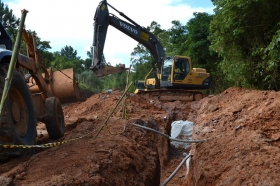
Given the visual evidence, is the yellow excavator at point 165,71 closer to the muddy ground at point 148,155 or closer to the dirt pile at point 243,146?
the muddy ground at point 148,155

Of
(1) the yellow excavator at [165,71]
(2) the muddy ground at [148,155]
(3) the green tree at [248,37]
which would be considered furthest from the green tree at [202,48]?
(2) the muddy ground at [148,155]

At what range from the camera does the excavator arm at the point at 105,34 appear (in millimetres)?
17312

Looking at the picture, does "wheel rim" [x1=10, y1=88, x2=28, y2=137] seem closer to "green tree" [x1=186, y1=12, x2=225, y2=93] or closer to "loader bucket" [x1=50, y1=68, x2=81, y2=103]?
"loader bucket" [x1=50, y1=68, x2=81, y2=103]

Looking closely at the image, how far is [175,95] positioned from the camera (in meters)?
19.2


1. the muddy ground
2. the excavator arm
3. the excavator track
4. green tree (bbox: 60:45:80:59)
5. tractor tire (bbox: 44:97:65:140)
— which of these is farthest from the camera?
green tree (bbox: 60:45:80:59)

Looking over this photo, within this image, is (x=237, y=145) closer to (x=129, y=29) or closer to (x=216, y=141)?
(x=216, y=141)

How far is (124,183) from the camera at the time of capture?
18.6 ft

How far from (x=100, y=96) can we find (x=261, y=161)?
12.3 m

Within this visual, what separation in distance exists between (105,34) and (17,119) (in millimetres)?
12293

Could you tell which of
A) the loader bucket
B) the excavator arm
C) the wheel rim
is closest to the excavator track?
the excavator arm

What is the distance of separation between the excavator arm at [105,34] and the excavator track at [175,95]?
91 cm

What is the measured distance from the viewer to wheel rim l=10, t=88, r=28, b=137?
5.91m

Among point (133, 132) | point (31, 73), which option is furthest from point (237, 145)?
point (31, 73)

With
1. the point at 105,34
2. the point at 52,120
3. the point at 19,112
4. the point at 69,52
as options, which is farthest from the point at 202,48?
the point at 69,52
